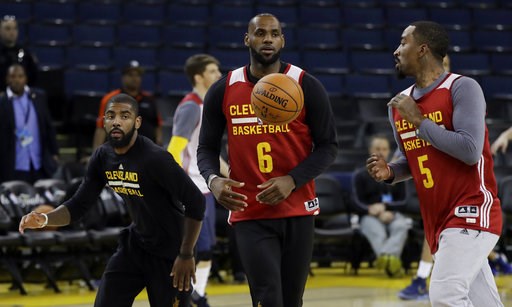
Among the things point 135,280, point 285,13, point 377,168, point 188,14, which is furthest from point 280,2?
point 377,168

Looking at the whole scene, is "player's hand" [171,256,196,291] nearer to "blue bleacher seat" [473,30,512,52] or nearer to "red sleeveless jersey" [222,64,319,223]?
"red sleeveless jersey" [222,64,319,223]

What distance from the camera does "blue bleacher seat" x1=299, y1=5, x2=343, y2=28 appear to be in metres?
15.5

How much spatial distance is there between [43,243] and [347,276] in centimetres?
351

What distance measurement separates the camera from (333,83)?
46.4 feet

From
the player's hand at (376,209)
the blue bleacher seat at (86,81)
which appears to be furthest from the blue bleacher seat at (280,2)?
the player's hand at (376,209)

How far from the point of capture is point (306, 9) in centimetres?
1559

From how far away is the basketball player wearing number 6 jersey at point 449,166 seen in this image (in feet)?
14.4

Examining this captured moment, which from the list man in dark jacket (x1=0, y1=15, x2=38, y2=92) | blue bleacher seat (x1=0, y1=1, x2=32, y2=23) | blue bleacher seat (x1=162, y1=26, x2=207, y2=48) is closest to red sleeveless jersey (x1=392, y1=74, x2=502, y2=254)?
man in dark jacket (x1=0, y1=15, x2=38, y2=92)

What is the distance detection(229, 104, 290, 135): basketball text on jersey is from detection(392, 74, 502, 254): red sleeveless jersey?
0.66m

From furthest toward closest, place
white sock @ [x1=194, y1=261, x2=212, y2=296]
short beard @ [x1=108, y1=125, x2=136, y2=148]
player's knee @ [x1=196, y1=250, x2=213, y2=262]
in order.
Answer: white sock @ [x1=194, y1=261, x2=212, y2=296]
player's knee @ [x1=196, y1=250, x2=213, y2=262]
short beard @ [x1=108, y1=125, x2=136, y2=148]

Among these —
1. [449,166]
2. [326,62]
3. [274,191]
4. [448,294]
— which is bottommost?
[448,294]

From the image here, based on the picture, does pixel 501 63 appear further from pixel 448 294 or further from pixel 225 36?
pixel 448 294

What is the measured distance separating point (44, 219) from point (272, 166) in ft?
4.36

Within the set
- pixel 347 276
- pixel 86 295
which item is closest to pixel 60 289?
pixel 86 295
